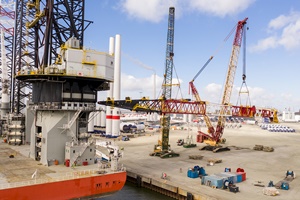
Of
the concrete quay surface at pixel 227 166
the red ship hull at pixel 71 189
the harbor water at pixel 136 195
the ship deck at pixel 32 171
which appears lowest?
the harbor water at pixel 136 195

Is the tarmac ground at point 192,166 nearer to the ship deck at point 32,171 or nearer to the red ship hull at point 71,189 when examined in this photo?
the ship deck at point 32,171

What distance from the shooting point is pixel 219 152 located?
80.1 meters

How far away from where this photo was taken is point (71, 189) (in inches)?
1188

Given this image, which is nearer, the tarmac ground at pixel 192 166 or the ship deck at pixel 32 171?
the ship deck at pixel 32 171

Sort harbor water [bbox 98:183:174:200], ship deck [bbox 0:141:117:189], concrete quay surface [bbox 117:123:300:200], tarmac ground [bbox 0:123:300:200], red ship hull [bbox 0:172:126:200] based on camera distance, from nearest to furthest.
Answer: red ship hull [bbox 0:172:126:200] → ship deck [bbox 0:141:117:189] → tarmac ground [bbox 0:123:300:200] → concrete quay surface [bbox 117:123:300:200] → harbor water [bbox 98:183:174:200]

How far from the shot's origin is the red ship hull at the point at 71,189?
87.9 ft

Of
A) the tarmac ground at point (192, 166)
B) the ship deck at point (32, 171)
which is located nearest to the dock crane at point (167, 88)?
the tarmac ground at point (192, 166)

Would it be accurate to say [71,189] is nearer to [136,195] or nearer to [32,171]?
[32,171]

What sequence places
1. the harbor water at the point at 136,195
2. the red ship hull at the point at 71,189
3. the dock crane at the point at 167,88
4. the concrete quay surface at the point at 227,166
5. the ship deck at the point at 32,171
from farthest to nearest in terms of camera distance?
the dock crane at the point at 167,88 → the harbor water at the point at 136,195 → the concrete quay surface at the point at 227,166 → the ship deck at the point at 32,171 → the red ship hull at the point at 71,189

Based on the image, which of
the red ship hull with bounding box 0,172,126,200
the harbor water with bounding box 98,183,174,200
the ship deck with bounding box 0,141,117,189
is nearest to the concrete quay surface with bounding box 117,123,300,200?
the harbor water with bounding box 98,183,174,200

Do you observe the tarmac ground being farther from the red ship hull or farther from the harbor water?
the harbor water

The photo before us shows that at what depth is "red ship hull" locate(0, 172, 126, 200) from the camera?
87.9 feet

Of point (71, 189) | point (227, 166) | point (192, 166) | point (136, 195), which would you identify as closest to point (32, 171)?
point (71, 189)

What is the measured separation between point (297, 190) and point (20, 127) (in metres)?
53.9
